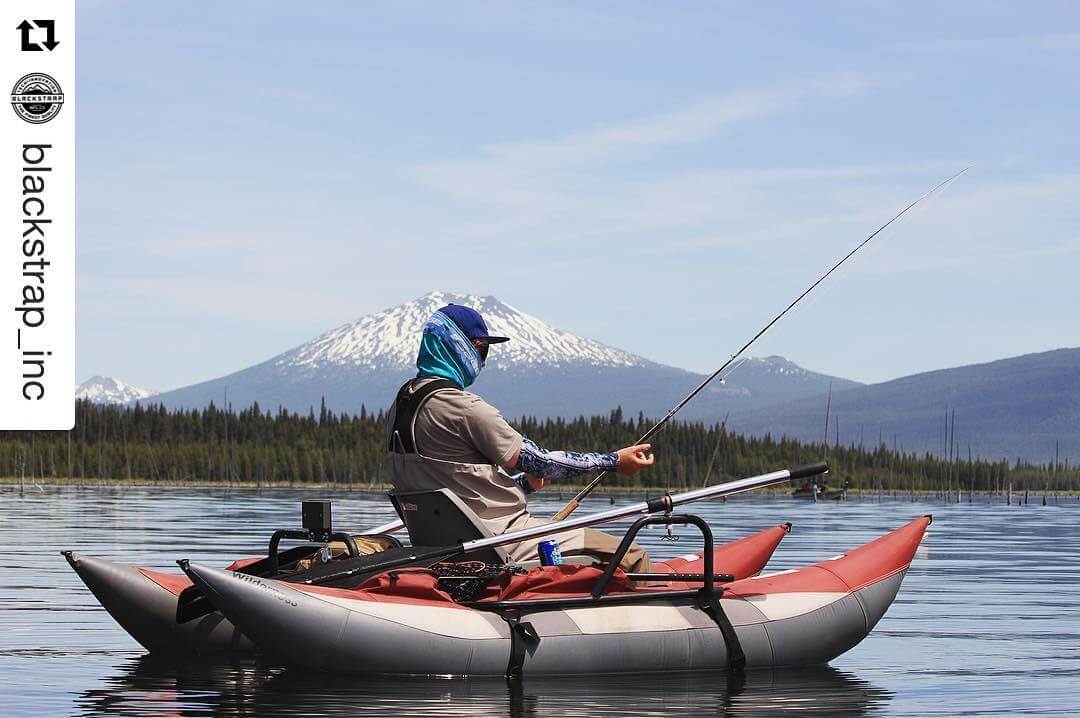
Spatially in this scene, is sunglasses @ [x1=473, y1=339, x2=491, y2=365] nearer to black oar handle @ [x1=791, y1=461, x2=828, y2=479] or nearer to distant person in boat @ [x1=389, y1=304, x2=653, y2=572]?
distant person in boat @ [x1=389, y1=304, x2=653, y2=572]

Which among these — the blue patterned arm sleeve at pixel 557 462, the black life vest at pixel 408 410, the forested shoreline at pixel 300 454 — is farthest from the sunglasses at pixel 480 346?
the forested shoreline at pixel 300 454

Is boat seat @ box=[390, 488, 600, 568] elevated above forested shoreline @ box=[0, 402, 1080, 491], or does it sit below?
below

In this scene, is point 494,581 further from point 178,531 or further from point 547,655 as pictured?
point 178,531

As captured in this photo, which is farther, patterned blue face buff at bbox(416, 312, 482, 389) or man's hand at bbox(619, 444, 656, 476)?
patterned blue face buff at bbox(416, 312, 482, 389)

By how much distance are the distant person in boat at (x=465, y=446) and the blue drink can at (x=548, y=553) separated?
0.15 metres

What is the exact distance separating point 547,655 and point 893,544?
11.0ft

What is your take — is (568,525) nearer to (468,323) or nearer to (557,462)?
(557,462)

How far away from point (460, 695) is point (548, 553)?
141 centimetres

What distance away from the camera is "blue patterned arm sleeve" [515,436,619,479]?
453 inches

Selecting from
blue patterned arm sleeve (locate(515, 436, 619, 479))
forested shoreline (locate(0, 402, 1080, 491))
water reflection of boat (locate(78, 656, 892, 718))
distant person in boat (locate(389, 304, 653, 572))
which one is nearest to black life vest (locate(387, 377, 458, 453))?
distant person in boat (locate(389, 304, 653, 572))

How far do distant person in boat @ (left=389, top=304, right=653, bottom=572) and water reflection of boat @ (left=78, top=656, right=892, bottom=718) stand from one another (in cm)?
112

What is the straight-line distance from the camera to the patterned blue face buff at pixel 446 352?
11.7 meters

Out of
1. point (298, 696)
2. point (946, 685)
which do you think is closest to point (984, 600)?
point (946, 685)

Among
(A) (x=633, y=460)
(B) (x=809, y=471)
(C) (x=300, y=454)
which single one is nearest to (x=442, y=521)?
(A) (x=633, y=460)
